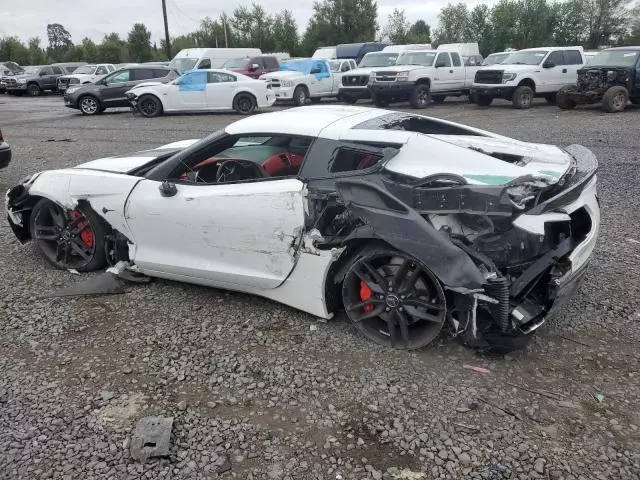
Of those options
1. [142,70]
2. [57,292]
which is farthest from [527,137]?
[142,70]

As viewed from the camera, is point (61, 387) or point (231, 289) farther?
point (231, 289)

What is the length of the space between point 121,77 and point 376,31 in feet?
142

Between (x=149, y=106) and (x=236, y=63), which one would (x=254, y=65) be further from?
(x=149, y=106)

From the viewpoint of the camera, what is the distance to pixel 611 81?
14664mm

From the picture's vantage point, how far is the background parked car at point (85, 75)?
2611 cm

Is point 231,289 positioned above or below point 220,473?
above

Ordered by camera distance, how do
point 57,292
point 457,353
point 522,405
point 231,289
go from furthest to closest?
point 57,292, point 231,289, point 457,353, point 522,405

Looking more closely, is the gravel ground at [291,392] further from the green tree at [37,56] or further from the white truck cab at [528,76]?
the green tree at [37,56]

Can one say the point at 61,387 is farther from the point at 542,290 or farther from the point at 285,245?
the point at 542,290

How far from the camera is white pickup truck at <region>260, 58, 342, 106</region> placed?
1894 centimetres

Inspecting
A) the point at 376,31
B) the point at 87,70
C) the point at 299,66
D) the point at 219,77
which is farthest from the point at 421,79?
the point at 376,31

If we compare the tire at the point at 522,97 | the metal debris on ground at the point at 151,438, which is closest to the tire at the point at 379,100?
the tire at the point at 522,97

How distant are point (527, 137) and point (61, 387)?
34.3 ft

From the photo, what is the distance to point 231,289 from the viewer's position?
13.0 feet
